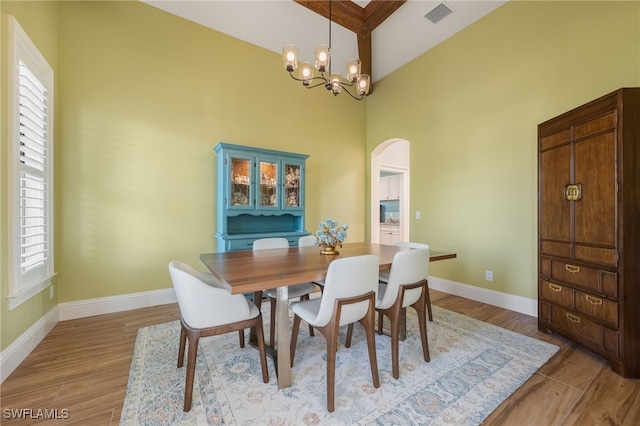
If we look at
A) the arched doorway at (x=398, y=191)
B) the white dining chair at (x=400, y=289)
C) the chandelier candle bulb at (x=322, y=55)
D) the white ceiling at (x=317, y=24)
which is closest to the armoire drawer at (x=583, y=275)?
the white dining chair at (x=400, y=289)

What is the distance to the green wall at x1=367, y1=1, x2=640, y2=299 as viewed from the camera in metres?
2.40

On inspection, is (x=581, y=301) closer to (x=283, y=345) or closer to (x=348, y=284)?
(x=348, y=284)

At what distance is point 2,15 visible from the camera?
5.57 ft

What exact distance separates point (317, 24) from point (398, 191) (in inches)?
166

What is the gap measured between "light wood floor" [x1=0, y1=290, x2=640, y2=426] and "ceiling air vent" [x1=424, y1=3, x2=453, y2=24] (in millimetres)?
3661

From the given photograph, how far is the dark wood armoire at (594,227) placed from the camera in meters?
1.76

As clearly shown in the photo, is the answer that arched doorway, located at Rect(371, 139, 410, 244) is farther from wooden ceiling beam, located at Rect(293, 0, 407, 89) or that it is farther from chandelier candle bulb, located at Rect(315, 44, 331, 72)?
chandelier candle bulb, located at Rect(315, 44, 331, 72)

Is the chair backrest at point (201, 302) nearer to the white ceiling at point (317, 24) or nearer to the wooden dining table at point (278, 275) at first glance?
the wooden dining table at point (278, 275)

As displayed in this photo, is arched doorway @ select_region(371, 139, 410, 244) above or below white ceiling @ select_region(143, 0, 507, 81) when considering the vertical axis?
below

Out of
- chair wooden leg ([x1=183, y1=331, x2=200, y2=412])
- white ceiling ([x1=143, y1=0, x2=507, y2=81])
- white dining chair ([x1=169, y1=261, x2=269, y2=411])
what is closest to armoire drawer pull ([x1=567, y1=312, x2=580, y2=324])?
white dining chair ([x1=169, y1=261, x2=269, y2=411])

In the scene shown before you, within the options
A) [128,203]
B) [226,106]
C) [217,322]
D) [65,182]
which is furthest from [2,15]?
[217,322]

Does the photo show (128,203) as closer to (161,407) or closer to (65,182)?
(65,182)

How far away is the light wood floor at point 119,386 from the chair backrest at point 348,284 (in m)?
0.90

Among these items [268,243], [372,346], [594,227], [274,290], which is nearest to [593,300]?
[594,227]
